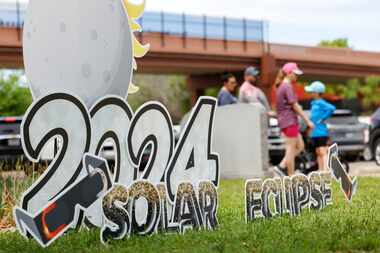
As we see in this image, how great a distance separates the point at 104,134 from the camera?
678 cm

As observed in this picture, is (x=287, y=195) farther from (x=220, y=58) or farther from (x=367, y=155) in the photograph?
(x=220, y=58)

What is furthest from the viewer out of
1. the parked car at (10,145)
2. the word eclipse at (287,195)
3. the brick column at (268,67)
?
the brick column at (268,67)

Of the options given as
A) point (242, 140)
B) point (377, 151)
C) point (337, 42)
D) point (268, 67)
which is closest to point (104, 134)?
point (242, 140)

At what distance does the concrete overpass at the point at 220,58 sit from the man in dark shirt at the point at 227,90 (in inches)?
1136

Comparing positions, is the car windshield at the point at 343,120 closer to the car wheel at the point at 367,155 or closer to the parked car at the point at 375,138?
the car wheel at the point at 367,155

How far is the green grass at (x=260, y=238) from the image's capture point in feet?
20.0

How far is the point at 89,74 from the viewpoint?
7.04m

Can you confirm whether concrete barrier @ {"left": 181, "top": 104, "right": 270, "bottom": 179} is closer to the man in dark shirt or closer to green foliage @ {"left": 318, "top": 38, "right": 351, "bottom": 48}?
the man in dark shirt

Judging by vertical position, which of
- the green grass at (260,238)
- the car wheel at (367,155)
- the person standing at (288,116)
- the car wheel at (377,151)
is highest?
the person standing at (288,116)

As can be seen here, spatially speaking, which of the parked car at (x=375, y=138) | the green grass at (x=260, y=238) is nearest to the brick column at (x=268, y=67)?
the parked car at (x=375, y=138)

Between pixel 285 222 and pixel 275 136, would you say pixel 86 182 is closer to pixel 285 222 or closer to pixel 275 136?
pixel 285 222

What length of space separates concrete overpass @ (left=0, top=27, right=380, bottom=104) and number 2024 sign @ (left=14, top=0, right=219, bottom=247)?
3597 cm

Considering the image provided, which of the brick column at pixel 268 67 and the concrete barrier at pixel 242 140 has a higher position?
the brick column at pixel 268 67

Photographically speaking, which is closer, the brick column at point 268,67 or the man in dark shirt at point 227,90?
the man in dark shirt at point 227,90
